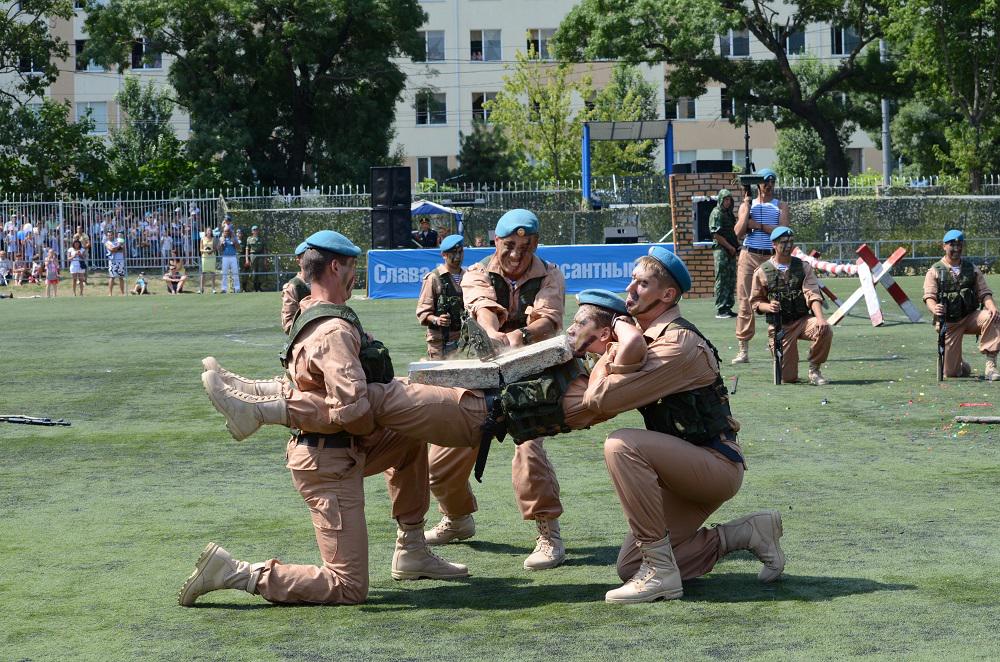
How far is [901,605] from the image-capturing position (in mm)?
5723

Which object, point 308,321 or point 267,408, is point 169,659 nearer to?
point 267,408

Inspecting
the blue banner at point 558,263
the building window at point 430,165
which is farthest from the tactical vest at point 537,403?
the building window at point 430,165

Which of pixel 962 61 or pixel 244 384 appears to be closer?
pixel 244 384

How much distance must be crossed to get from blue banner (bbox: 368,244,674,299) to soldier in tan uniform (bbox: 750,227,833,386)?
13.2 meters

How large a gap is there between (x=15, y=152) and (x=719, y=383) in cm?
4408

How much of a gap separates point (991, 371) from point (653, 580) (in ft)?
29.6

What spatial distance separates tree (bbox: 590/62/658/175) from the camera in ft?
206

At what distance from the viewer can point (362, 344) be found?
20.0 ft

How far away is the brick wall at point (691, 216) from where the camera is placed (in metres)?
28.3

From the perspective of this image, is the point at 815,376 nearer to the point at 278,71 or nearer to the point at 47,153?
the point at 47,153

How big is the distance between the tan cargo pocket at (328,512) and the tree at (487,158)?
59458mm

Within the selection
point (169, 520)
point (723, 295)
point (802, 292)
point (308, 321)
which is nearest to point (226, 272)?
point (723, 295)

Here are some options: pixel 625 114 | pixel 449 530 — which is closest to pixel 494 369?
pixel 449 530

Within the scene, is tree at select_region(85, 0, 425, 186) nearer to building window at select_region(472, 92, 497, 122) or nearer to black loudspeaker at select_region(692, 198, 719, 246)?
building window at select_region(472, 92, 497, 122)
